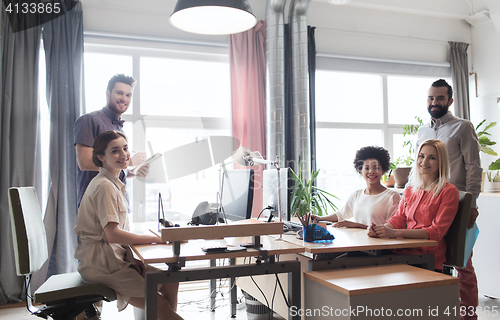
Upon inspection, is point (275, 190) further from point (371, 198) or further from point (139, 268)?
point (139, 268)

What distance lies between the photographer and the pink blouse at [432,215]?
78.0 inches

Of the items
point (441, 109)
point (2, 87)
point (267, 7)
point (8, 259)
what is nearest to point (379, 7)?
point (267, 7)

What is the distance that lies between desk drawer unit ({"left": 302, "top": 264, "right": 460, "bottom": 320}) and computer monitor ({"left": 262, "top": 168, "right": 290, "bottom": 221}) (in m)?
0.49

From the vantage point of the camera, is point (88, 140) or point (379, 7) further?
point (379, 7)

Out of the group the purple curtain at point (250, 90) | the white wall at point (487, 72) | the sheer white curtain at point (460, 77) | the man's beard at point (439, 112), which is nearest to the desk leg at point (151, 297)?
the man's beard at point (439, 112)

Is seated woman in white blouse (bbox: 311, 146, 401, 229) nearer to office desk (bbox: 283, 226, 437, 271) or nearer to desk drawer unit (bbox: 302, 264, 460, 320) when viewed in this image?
office desk (bbox: 283, 226, 437, 271)

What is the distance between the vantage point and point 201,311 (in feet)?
9.71

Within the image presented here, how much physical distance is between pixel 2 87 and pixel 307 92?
269 cm

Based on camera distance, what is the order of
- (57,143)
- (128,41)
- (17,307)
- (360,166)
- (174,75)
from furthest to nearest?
(174,75), (128,41), (57,143), (17,307), (360,166)

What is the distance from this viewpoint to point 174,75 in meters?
3.98

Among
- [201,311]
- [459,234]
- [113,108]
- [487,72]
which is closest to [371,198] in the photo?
[459,234]

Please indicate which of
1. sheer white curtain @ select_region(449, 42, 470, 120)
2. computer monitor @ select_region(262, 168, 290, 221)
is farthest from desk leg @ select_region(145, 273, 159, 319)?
sheer white curtain @ select_region(449, 42, 470, 120)

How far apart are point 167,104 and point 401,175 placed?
7.66 feet

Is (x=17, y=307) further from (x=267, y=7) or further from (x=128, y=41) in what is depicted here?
(x=267, y=7)
